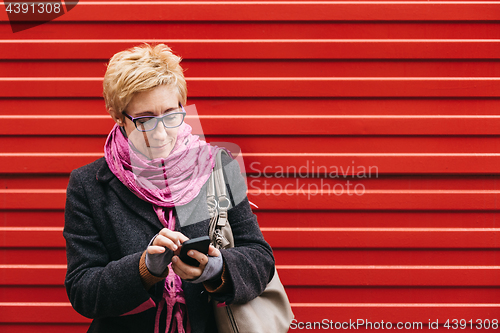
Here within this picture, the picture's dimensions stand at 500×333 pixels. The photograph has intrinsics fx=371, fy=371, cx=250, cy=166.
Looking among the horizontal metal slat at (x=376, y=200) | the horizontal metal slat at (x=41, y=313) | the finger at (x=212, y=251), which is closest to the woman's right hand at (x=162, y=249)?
the finger at (x=212, y=251)

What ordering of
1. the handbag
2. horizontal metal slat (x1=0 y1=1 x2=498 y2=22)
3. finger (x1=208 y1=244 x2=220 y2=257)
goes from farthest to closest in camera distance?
horizontal metal slat (x1=0 y1=1 x2=498 y2=22) < the handbag < finger (x1=208 y1=244 x2=220 y2=257)

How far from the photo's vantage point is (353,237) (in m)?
Result: 2.44

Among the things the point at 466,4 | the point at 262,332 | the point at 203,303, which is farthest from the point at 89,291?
the point at 466,4

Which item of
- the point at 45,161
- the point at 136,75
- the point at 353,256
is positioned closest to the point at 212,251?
the point at 136,75

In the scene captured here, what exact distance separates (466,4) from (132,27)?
7.03ft

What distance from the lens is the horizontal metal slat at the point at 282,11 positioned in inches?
93.4

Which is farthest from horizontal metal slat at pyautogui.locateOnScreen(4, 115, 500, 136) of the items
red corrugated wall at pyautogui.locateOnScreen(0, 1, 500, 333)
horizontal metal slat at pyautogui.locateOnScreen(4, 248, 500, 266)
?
horizontal metal slat at pyautogui.locateOnScreen(4, 248, 500, 266)

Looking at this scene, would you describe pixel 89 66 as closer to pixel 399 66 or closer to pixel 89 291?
pixel 89 291

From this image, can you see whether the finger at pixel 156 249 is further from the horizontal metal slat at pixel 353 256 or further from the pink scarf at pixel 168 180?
the horizontal metal slat at pixel 353 256

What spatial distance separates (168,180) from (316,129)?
117cm

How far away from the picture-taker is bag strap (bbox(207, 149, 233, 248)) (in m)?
1.58

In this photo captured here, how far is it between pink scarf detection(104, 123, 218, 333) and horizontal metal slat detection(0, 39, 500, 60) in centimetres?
95

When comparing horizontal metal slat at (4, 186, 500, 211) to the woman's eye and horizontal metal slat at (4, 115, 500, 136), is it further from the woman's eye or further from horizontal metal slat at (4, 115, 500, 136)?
the woman's eye

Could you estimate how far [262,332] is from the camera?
156 centimetres
